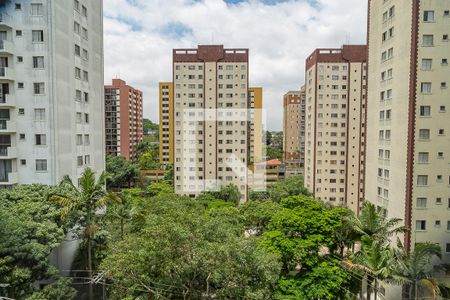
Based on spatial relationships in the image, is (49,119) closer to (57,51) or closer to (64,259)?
(57,51)

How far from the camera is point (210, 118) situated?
141 feet

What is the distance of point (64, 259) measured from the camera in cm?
1677

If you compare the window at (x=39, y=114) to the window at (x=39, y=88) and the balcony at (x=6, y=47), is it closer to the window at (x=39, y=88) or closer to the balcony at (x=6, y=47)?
the window at (x=39, y=88)

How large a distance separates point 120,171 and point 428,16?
147 ft

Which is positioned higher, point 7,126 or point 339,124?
point 339,124

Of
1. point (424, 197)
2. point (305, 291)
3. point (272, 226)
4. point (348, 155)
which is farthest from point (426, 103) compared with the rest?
point (348, 155)

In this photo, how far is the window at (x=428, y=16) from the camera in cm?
1750

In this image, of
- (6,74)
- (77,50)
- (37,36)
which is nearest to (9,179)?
(6,74)

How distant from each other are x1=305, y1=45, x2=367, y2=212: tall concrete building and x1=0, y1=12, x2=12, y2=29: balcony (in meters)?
33.6

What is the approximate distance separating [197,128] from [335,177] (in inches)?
811

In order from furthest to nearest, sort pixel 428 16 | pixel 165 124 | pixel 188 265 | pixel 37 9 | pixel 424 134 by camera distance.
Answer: pixel 165 124 < pixel 424 134 < pixel 37 9 < pixel 428 16 < pixel 188 265

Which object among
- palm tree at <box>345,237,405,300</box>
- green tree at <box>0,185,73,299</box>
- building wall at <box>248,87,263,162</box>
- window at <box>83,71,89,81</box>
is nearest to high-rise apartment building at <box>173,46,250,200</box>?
building wall at <box>248,87,263,162</box>

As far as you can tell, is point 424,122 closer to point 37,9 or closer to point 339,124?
point 339,124

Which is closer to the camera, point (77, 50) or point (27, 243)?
point (27, 243)
